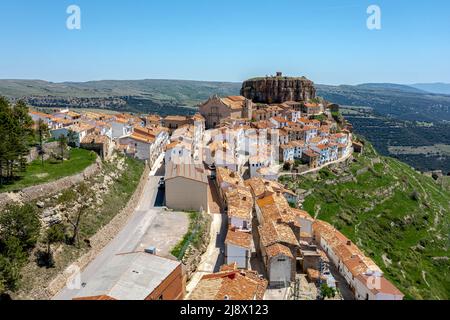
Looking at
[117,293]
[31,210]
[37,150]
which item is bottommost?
[117,293]

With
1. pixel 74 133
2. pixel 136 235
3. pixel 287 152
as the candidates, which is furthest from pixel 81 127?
pixel 287 152

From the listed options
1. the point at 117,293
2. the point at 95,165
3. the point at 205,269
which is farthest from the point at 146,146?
the point at 117,293

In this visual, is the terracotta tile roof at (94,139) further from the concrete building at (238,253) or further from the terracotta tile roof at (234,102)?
the terracotta tile roof at (234,102)

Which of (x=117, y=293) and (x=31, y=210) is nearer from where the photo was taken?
(x=117, y=293)

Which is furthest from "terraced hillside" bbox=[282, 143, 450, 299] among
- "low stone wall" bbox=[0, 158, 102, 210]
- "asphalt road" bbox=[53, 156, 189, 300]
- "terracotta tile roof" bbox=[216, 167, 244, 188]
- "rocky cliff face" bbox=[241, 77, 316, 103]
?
"low stone wall" bbox=[0, 158, 102, 210]

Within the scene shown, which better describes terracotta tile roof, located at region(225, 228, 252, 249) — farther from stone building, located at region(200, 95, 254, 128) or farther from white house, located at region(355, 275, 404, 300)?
stone building, located at region(200, 95, 254, 128)
